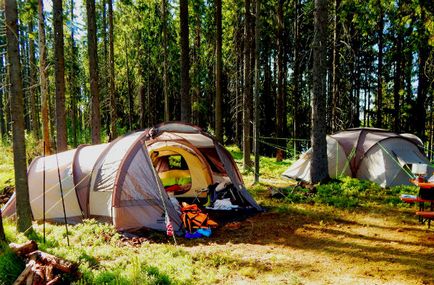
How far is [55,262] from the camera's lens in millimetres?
4414

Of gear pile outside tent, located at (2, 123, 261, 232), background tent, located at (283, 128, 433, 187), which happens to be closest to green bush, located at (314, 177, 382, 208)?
background tent, located at (283, 128, 433, 187)

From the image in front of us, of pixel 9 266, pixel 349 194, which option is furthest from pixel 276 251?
pixel 349 194

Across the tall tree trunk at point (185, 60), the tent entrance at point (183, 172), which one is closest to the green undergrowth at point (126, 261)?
the tent entrance at point (183, 172)

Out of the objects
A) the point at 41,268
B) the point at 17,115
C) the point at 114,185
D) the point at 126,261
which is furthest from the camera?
the point at 114,185

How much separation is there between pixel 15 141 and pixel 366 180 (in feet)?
32.1

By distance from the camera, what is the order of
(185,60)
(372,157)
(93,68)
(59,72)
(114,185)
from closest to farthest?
(114,185) → (59,72) → (372,157) → (185,60) → (93,68)

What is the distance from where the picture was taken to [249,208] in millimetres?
9047

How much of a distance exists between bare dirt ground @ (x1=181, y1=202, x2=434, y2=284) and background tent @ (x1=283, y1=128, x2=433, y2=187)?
257 cm

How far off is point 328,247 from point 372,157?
235 inches

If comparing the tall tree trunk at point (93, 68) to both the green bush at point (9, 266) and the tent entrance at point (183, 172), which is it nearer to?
the tent entrance at point (183, 172)

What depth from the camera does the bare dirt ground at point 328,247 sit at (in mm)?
5047

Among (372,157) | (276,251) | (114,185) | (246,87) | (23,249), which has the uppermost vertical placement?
(246,87)

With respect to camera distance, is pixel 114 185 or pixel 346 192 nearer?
pixel 114 185

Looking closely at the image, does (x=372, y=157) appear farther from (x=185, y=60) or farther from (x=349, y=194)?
(x=185, y=60)
